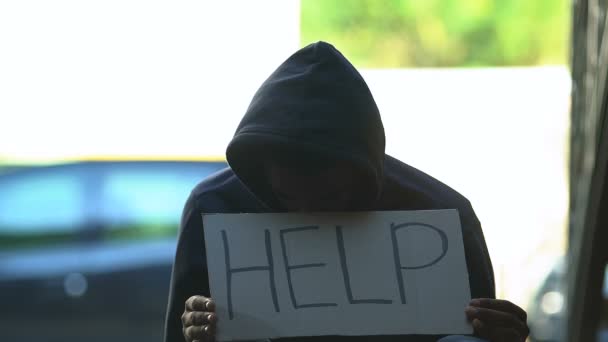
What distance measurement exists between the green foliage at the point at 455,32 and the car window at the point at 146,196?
4202 mm

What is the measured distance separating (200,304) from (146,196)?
445 centimetres

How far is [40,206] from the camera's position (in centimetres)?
643

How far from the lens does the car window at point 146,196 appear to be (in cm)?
627

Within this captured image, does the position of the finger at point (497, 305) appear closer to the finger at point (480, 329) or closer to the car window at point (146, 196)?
the finger at point (480, 329)

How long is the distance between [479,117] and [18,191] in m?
3.16

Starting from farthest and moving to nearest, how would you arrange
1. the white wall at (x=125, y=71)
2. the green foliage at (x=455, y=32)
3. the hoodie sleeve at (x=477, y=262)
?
the green foliage at (x=455, y=32), the white wall at (x=125, y=71), the hoodie sleeve at (x=477, y=262)

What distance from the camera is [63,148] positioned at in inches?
335

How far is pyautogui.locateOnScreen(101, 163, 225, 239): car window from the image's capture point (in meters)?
6.27

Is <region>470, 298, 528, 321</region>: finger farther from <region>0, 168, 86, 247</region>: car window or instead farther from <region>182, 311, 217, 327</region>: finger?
<region>0, 168, 86, 247</region>: car window

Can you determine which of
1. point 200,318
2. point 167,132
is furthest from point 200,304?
point 167,132

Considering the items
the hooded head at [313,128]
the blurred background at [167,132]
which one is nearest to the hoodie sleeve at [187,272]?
the hooded head at [313,128]

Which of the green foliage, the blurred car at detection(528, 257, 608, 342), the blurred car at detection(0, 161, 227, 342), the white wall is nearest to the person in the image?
the blurred car at detection(0, 161, 227, 342)

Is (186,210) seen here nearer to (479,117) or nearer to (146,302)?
(146,302)

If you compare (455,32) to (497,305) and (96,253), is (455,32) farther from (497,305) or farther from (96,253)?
(497,305)
